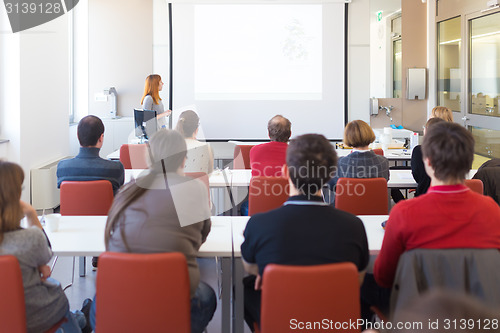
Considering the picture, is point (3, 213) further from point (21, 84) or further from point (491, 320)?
point (21, 84)

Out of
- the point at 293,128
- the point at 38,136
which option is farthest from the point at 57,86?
the point at 293,128

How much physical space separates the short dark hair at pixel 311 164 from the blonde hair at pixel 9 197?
1.13 meters

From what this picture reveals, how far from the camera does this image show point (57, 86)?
251 inches

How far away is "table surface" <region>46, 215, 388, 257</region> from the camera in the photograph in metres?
2.47

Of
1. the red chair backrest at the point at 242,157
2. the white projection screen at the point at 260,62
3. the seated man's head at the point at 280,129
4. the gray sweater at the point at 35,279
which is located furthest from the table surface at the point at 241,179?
the white projection screen at the point at 260,62

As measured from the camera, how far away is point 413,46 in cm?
848

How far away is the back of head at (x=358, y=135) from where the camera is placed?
384 centimetres

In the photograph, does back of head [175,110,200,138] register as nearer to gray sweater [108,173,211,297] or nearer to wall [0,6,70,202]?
gray sweater [108,173,211,297]

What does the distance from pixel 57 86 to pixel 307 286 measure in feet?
17.7

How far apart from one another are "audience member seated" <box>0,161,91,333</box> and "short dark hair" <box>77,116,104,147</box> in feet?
4.89

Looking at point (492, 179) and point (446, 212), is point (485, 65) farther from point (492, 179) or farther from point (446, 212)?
point (446, 212)

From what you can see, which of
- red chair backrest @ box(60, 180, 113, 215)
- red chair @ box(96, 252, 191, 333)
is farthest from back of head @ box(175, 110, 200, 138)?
red chair @ box(96, 252, 191, 333)

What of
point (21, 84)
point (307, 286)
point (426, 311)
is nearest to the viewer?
point (307, 286)

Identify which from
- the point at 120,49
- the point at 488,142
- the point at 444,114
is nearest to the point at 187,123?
the point at 444,114
